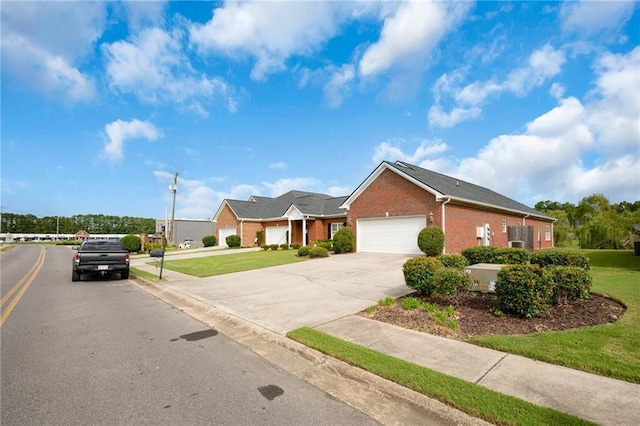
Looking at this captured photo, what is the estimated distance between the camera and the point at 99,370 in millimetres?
4332

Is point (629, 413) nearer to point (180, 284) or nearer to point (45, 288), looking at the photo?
point (180, 284)

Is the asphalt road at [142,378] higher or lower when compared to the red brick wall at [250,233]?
lower

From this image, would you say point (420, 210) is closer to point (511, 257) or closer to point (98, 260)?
point (511, 257)

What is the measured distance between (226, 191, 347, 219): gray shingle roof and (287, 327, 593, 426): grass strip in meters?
22.5

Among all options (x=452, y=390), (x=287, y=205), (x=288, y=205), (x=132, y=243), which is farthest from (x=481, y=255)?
(x=132, y=243)

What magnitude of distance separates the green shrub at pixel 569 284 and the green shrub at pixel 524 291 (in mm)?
524

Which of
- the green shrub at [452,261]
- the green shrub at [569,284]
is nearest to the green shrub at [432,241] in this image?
the green shrub at [452,261]

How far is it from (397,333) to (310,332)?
1506 millimetres

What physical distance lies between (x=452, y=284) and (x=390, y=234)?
1292 centimetres

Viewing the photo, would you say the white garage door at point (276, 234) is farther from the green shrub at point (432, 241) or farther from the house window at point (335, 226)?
the green shrub at point (432, 241)

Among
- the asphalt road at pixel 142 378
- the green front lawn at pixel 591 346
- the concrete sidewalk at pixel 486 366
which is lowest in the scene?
the asphalt road at pixel 142 378

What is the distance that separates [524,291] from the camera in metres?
5.80

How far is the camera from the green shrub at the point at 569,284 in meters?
6.47

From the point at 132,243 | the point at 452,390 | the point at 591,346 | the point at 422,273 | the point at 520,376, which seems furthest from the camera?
the point at 132,243
